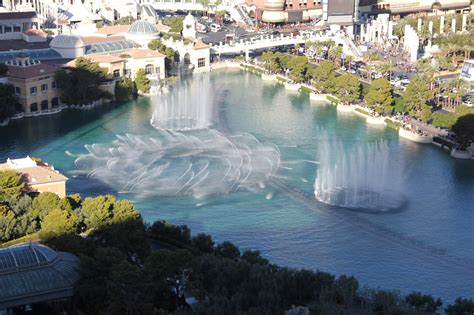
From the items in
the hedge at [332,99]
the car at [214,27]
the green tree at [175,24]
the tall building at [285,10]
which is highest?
the tall building at [285,10]

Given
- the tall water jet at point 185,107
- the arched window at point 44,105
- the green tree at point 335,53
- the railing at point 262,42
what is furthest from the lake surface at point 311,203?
the railing at point 262,42

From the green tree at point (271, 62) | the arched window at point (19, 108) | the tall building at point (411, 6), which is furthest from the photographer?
the tall building at point (411, 6)

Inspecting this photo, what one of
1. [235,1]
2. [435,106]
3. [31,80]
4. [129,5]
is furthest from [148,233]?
[235,1]

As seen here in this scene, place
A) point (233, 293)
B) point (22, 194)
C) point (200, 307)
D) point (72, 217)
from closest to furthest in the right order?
point (200, 307)
point (233, 293)
point (72, 217)
point (22, 194)

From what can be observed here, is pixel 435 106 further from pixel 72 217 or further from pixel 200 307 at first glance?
pixel 200 307

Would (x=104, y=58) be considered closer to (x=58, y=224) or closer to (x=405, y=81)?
(x=405, y=81)

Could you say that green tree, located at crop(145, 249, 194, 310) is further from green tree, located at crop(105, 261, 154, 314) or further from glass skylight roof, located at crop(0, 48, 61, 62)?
glass skylight roof, located at crop(0, 48, 61, 62)

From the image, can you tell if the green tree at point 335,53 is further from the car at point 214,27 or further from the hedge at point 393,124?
the car at point 214,27
